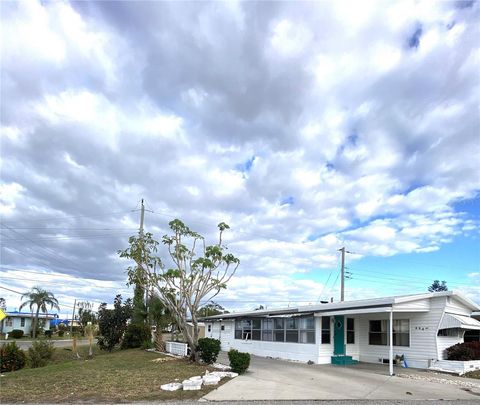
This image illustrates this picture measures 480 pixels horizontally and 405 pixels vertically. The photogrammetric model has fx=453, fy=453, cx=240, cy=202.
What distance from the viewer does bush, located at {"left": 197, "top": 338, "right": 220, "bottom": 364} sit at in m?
18.6

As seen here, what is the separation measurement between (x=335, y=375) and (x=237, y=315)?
12.6m

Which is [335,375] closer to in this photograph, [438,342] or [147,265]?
[438,342]

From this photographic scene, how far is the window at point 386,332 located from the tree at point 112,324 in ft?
48.2

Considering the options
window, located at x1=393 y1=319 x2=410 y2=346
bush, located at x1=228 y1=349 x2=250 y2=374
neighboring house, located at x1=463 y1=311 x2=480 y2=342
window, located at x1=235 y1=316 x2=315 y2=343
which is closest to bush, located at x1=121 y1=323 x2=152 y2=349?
window, located at x1=235 y1=316 x2=315 y2=343

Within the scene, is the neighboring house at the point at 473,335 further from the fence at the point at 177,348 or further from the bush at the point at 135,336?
the bush at the point at 135,336

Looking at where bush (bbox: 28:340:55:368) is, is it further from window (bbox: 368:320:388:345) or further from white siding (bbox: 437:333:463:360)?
white siding (bbox: 437:333:463:360)

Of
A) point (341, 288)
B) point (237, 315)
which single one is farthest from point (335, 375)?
point (341, 288)

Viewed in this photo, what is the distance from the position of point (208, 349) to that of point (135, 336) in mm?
10528

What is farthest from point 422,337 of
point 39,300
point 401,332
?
point 39,300

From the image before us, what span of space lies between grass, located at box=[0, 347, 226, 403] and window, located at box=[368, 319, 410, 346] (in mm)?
8972

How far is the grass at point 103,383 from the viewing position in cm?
1182

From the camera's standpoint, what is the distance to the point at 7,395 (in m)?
12.2

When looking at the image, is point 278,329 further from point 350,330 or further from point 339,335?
point 350,330

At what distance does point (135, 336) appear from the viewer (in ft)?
90.3
